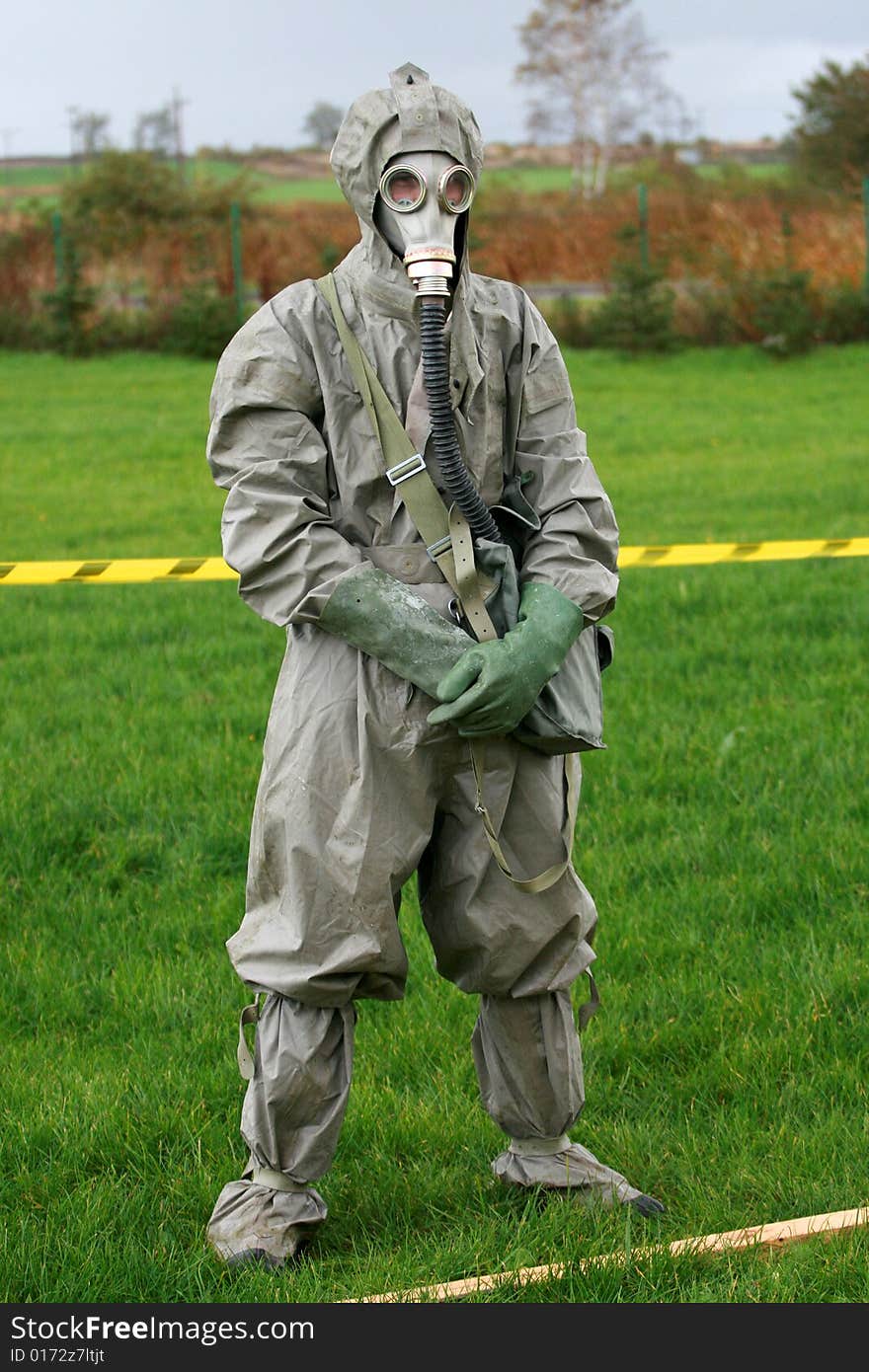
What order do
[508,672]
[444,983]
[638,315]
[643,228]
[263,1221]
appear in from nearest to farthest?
[508,672] < [263,1221] < [444,983] < [638,315] < [643,228]

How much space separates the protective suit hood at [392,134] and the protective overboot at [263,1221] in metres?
1.88

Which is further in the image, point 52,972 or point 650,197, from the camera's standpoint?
point 650,197

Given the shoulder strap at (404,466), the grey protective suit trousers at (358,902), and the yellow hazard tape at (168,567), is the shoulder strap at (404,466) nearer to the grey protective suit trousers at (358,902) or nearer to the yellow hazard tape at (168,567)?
the grey protective suit trousers at (358,902)

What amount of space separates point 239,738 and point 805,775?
220 cm

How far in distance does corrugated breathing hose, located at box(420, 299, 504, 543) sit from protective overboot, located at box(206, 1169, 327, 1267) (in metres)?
1.44

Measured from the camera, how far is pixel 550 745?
316 centimetres

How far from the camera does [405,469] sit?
10.0 feet

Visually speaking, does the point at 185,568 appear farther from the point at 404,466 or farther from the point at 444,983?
the point at 404,466

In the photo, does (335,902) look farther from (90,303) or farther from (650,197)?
(650,197)

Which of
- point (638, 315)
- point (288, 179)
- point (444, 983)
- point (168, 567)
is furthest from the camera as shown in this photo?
point (288, 179)

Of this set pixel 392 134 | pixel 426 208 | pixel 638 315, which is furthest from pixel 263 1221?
pixel 638 315

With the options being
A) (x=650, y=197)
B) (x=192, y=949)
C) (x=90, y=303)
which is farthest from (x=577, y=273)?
(x=192, y=949)

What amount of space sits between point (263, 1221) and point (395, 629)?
4.16 ft

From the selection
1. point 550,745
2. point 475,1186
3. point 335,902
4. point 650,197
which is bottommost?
point 475,1186
